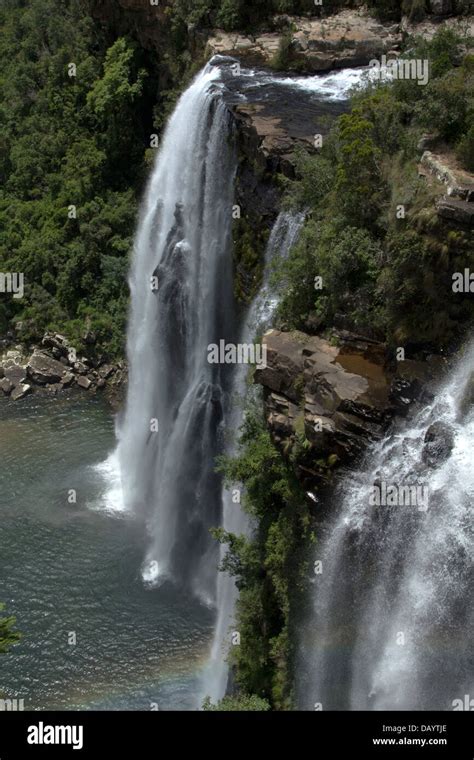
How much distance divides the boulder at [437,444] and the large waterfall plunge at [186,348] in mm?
8986

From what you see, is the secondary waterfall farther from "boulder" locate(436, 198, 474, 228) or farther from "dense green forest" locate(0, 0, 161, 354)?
"dense green forest" locate(0, 0, 161, 354)

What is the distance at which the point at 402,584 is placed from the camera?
458 inches

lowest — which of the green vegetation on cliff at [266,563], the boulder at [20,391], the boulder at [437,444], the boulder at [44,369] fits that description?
the green vegetation on cliff at [266,563]

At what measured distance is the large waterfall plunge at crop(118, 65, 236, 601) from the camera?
20766 millimetres

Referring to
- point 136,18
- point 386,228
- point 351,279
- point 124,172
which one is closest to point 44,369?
point 124,172

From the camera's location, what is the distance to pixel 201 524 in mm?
20906

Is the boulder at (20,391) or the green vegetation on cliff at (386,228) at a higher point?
the green vegetation on cliff at (386,228)

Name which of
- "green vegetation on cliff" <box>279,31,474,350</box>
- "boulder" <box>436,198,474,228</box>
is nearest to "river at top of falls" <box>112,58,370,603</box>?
"green vegetation on cliff" <box>279,31,474,350</box>

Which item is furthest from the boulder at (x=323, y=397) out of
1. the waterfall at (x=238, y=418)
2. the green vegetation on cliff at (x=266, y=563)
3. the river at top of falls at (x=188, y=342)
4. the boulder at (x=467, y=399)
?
the river at top of falls at (x=188, y=342)

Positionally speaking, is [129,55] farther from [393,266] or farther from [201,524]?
[393,266]

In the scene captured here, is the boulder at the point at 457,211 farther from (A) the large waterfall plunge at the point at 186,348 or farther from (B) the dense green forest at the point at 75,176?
(B) the dense green forest at the point at 75,176

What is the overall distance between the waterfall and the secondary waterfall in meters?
4.53

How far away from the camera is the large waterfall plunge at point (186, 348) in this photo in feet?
68.1

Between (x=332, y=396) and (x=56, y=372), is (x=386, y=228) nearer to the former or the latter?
(x=332, y=396)
